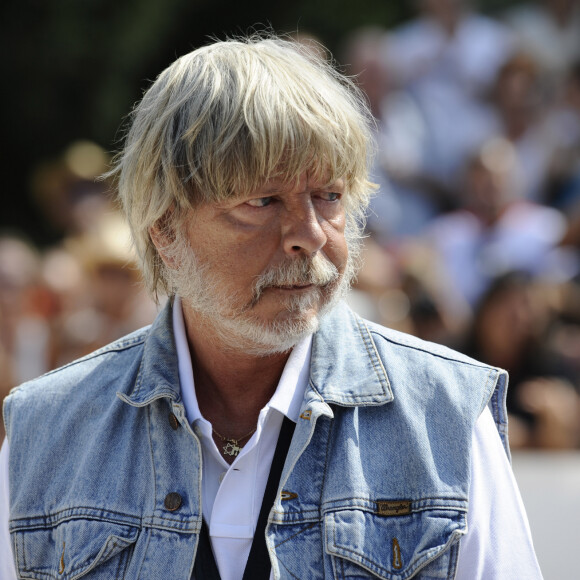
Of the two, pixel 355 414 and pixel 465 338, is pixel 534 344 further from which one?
pixel 355 414

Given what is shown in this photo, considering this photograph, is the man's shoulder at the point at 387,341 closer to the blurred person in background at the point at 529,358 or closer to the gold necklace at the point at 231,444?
the gold necklace at the point at 231,444

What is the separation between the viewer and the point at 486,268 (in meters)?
4.79

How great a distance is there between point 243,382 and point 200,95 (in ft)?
1.91

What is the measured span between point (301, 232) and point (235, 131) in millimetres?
220

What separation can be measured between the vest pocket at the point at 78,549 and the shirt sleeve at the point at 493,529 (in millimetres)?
623

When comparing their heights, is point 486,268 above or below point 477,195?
below

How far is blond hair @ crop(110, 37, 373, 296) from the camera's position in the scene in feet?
5.57

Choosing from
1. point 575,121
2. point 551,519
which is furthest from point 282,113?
point 575,121

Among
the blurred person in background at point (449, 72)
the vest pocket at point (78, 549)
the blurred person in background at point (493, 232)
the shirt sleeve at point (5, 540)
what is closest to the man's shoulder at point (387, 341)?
the vest pocket at point (78, 549)

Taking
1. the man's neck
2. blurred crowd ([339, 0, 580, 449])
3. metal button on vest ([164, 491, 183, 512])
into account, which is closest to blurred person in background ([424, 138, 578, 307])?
blurred crowd ([339, 0, 580, 449])

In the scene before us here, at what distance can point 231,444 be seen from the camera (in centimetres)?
185

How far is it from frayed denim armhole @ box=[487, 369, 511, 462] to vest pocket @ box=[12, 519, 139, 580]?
0.72m

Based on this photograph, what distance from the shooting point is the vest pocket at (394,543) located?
65.3 inches

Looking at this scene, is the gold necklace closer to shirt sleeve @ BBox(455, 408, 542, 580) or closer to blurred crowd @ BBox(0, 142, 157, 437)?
shirt sleeve @ BBox(455, 408, 542, 580)
